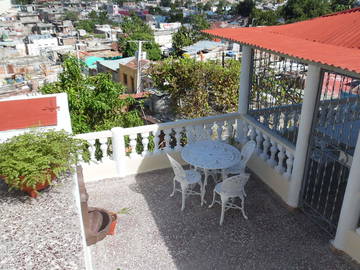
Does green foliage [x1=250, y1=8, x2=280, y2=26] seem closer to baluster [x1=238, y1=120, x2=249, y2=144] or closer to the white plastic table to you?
baluster [x1=238, y1=120, x2=249, y2=144]

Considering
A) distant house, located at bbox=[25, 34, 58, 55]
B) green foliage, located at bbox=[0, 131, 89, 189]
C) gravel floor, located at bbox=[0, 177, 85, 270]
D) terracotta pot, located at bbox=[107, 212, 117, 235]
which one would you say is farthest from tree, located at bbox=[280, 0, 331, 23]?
gravel floor, located at bbox=[0, 177, 85, 270]

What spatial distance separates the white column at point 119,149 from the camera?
6407mm

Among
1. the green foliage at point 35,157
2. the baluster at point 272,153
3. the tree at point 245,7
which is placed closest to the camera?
the green foliage at point 35,157

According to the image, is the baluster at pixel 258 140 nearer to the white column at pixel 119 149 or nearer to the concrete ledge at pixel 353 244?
the concrete ledge at pixel 353 244

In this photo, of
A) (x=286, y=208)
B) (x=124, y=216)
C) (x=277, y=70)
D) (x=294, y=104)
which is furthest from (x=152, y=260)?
(x=277, y=70)

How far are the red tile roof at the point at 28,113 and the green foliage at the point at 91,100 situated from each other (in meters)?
1.27

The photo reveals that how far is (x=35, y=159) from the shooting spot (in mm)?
3469

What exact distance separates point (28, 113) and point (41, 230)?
2794 millimetres

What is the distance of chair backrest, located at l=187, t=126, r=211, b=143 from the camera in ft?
22.8

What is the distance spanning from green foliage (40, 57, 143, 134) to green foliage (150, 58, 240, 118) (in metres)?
6.20

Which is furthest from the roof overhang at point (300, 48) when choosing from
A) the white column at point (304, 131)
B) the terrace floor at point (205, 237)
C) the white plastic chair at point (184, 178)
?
the terrace floor at point (205, 237)

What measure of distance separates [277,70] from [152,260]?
4601 millimetres

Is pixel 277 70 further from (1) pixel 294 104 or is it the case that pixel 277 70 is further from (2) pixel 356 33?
(2) pixel 356 33

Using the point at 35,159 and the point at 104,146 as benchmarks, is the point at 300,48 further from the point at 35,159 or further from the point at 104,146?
the point at 104,146
